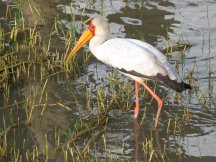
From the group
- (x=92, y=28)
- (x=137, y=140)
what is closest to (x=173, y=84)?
(x=137, y=140)

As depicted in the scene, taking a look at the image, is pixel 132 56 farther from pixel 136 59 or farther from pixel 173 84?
pixel 173 84

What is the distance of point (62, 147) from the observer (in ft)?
22.3

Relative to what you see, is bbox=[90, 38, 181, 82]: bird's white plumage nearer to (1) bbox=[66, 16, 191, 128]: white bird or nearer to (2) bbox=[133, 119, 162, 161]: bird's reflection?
(1) bbox=[66, 16, 191, 128]: white bird

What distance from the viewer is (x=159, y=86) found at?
27.2 feet

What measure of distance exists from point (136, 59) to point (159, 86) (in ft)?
2.96

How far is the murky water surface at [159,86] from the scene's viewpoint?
275 inches

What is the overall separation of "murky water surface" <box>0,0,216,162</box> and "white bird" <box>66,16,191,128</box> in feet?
1.07

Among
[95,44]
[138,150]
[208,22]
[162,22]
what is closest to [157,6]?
[162,22]

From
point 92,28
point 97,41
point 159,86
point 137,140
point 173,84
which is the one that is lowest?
point 137,140

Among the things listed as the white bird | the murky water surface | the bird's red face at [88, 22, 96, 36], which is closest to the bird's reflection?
the murky water surface

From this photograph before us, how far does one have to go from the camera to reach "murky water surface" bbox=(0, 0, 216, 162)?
22.9 feet

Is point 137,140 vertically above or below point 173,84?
below

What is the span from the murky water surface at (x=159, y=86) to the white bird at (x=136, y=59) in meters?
0.33

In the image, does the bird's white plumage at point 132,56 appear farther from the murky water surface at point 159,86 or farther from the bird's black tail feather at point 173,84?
the murky water surface at point 159,86
